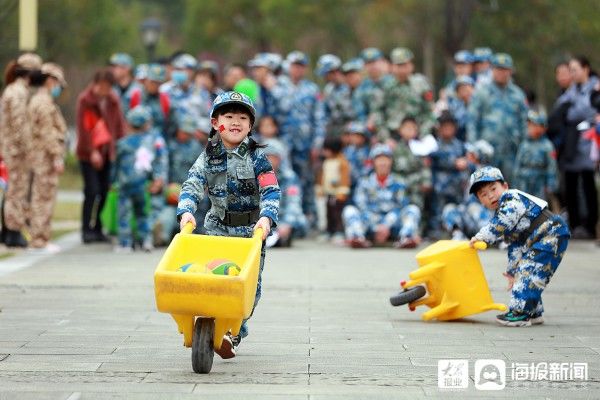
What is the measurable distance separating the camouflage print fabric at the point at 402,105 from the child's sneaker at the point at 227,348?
9999mm

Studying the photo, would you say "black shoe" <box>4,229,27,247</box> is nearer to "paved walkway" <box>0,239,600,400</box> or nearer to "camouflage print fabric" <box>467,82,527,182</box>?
"paved walkway" <box>0,239,600,400</box>

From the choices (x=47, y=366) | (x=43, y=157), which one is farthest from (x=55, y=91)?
(x=47, y=366)

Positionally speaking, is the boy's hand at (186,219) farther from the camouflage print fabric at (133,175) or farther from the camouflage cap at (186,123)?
the camouflage cap at (186,123)

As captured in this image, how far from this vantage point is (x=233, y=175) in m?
8.86

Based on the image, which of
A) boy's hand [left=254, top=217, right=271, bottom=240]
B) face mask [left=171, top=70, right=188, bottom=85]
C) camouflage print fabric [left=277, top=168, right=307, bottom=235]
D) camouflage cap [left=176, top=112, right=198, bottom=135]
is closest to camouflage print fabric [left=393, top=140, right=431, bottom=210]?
camouflage print fabric [left=277, top=168, right=307, bottom=235]

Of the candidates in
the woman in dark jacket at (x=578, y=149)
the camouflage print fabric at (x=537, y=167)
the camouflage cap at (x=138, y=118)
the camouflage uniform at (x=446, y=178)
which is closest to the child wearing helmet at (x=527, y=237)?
the camouflage cap at (x=138, y=118)

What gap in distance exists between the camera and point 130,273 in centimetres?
1411

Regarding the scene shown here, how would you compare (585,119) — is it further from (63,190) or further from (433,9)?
Result: (433,9)

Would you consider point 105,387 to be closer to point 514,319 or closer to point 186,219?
point 186,219

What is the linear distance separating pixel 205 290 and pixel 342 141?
36.3ft

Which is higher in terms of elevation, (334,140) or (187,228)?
(334,140)

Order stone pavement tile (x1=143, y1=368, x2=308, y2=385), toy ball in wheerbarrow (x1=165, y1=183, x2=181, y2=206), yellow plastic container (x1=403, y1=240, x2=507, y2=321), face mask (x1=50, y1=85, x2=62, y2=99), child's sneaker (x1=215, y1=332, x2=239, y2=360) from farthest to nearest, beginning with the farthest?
toy ball in wheerbarrow (x1=165, y1=183, x2=181, y2=206)
face mask (x1=50, y1=85, x2=62, y2=99)
yellow plastic container (x1=403, y1=240, x2=507, y2=321)
child's sneaker (x1=215, y1=332, x2=239, y2=360)
stone pavement tile (x1=143, y1=368, x2=308, y2=385)

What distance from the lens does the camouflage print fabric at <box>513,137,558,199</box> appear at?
17.7 metres

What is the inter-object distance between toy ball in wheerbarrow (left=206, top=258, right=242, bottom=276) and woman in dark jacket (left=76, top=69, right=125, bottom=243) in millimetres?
9553
